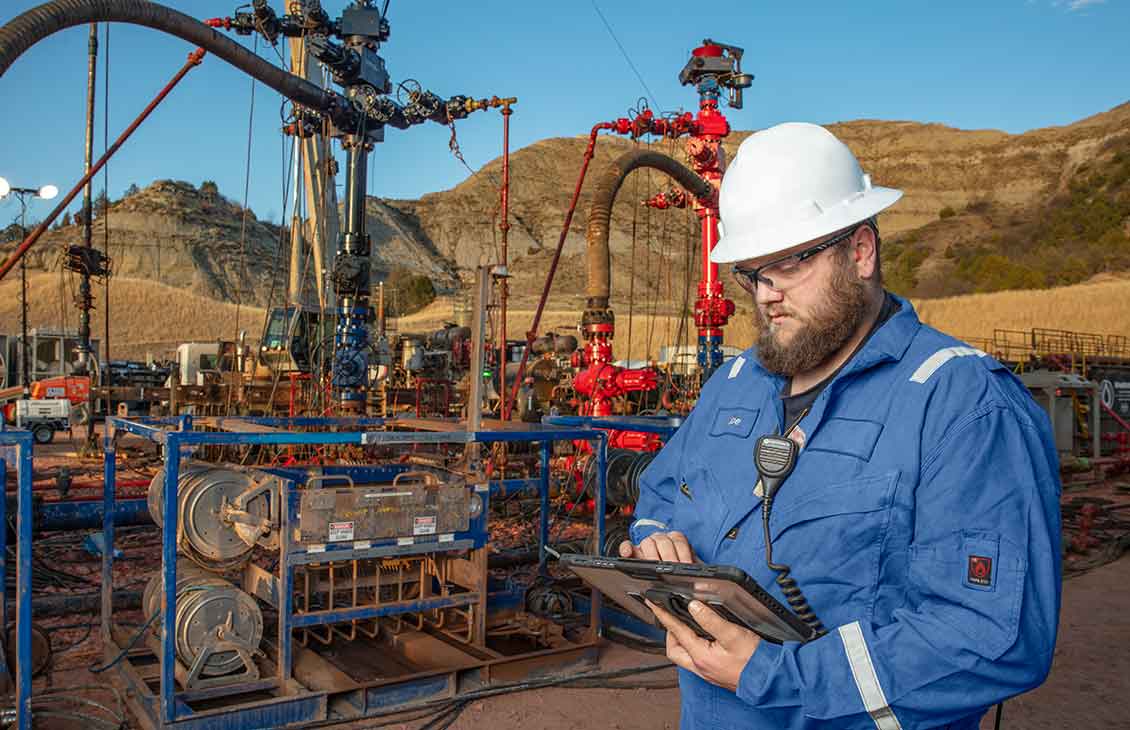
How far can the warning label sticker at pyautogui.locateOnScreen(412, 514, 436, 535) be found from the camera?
5.66 meters

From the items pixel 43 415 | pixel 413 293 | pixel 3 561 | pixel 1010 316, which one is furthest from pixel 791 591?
pixel 413 293

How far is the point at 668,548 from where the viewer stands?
2205mm

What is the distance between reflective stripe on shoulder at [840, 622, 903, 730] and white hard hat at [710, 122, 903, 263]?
876mm

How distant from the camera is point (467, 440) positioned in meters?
5.82

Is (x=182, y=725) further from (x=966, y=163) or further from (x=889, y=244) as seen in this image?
(x=966, y=163)

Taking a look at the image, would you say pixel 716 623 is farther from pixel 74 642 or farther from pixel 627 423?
pixel 74 642

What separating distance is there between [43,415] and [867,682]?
967 inches

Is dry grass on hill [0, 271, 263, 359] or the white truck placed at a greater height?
dry grass on hill [0, 271, 263, 359]

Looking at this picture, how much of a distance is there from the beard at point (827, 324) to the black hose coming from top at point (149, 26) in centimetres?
532

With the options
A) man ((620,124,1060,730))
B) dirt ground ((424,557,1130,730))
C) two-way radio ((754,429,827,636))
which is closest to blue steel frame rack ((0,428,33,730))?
dirt ground ((424,557,1130,730))

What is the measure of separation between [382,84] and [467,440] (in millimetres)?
8918

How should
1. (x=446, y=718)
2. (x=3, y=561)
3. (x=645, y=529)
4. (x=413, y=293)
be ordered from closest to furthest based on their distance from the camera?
(x=645, y=529)
(x=3, y=561)
(x=446, y=718)
(x=413, y=293)

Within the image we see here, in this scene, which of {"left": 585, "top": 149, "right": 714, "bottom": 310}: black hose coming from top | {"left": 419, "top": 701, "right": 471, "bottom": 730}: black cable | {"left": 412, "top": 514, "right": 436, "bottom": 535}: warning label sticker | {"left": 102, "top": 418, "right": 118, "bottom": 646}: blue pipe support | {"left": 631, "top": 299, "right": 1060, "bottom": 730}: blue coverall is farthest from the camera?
{"left": 585, "top": 149, "right": 714, "bottom": 310}: black hose coming from top

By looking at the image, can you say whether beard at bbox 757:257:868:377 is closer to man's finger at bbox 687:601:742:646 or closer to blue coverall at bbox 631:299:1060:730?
blue coverall at bbox 631:299:1060:730
